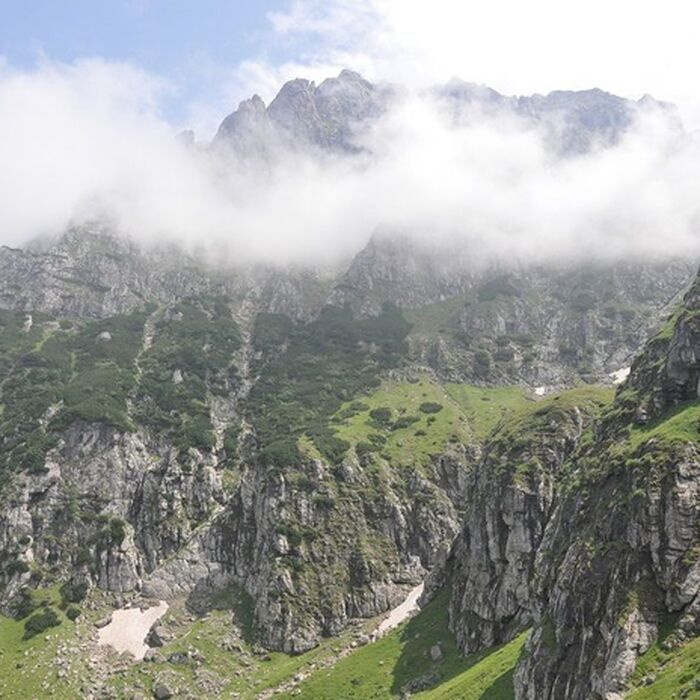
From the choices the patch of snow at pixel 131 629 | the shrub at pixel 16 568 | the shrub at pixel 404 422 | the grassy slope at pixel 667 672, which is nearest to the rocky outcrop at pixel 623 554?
the grassy slope at pixel 667 672

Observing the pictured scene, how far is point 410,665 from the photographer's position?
109 meters

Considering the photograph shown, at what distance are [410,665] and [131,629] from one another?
200 ft

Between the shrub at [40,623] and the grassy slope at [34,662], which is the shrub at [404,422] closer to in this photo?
the grassy slope at [34,662]

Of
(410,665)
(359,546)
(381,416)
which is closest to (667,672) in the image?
(410,665)

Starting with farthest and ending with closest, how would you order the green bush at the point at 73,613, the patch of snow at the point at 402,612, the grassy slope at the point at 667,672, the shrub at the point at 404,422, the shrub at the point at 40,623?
the shrub at the point at 404,422 → the green bush at the point at 73,613 → the patch of snow at the point at 402,612 → the shrub at the point at 40,623 → the grassy slope at the point at 667,672

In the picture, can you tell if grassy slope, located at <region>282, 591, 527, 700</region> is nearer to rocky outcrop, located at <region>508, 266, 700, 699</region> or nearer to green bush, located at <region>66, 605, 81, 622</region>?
rocky outcrop, located at <region>508, 266, 700, 699</region>

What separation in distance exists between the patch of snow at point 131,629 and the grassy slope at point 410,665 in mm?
38247

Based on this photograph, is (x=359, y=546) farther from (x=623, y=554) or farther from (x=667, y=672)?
(x=667, y=672)

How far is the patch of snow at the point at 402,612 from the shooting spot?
434 ft

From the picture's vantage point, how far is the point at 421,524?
16000 cm

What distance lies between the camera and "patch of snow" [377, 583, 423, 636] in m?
132

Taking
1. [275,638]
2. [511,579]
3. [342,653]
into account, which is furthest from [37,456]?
Answer: [511,579]

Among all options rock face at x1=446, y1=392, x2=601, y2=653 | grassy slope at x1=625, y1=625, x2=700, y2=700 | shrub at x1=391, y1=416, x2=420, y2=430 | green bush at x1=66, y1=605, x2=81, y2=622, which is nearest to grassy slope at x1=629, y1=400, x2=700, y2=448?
grassy slope at x1=625, y1=625, x2=700, y2=700

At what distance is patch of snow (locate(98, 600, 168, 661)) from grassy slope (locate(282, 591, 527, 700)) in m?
38.2
